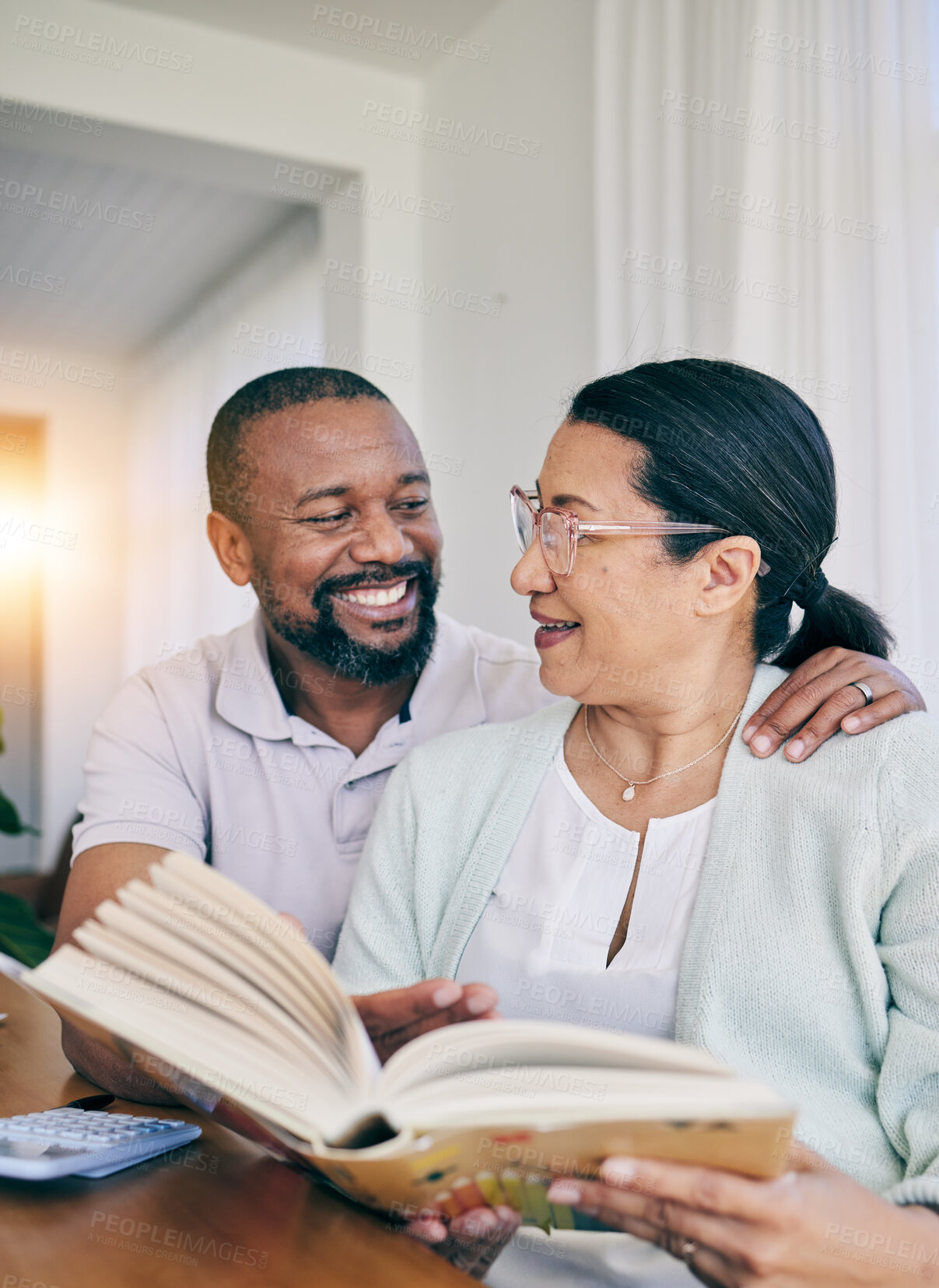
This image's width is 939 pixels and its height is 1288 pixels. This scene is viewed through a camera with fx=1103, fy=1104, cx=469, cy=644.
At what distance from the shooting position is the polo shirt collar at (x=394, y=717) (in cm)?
177

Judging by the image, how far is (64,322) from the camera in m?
6.33

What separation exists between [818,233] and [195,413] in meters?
4.31

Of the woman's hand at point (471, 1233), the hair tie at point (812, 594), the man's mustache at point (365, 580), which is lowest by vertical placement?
the woman's hand at point (471, 1233)

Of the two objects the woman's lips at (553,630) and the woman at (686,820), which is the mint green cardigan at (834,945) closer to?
the woman at (686,820)

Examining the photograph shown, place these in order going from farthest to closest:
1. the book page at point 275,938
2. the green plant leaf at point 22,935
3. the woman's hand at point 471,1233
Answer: the green plant leaf at point 22,935 < the woman's hand at point 471,1233 < the book page at point 275,938

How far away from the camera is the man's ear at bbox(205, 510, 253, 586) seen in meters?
1.98

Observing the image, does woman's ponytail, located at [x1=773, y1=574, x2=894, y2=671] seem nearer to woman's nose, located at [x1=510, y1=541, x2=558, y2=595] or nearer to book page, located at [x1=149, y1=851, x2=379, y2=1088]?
woman's nose, located at [x1=510, y1=541, x2=558, y2=595]

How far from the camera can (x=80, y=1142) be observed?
0.93 metres

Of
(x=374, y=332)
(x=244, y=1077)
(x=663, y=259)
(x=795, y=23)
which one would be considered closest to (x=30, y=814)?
(x=374, y=332)

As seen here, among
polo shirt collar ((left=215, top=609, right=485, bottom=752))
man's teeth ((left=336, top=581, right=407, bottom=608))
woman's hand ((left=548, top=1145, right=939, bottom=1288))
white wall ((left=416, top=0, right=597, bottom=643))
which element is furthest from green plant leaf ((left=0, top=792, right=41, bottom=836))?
white wall ((left=416, top=0, right=597, bottom=643))

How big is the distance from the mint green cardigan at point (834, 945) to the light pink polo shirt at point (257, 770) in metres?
0.44

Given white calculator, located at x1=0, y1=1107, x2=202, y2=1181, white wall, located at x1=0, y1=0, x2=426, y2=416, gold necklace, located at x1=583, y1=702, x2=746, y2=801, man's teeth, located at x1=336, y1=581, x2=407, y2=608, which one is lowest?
white calculator, located at x1=0, y1=1107, x2=202, y2=1181

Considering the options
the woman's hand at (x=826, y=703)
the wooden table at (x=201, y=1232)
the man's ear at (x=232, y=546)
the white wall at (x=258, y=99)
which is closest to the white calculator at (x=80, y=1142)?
the wooden table at (x=201, y=1232)

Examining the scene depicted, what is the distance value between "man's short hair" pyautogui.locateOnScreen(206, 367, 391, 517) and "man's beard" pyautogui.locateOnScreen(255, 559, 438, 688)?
0.79 feet
